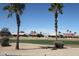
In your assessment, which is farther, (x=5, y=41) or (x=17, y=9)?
(x=17, y=9)

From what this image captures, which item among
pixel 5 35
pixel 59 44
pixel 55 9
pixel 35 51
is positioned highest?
pixel 55 9

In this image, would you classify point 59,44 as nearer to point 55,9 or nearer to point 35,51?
point 35,51

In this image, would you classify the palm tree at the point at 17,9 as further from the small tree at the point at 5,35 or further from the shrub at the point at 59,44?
the shrub at the point at 59,44

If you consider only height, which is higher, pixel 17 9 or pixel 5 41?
pixel 17 9

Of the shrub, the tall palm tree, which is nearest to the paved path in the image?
the shrub

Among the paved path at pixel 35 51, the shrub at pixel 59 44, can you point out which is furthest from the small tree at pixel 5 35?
the shrub at pixel 59 44

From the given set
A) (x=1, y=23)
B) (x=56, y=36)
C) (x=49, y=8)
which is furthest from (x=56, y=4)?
(x=1, y=23)

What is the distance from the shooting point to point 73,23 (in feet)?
36.6

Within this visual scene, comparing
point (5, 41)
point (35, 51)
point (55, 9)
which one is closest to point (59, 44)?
point (35, 51)

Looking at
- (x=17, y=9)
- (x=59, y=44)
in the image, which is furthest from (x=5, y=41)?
(x=59, y=44)

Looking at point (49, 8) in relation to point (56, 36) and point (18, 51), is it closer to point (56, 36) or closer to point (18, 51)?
point (56, 36)

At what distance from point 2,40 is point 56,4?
6.16 ft

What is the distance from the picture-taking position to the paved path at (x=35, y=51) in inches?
436

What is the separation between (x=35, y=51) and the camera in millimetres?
11180
